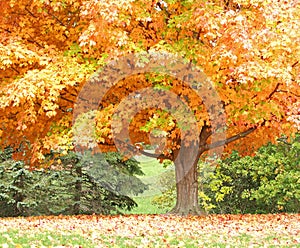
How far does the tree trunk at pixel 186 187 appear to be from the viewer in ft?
54.1

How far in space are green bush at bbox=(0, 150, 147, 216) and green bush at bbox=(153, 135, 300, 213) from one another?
478 centimetres

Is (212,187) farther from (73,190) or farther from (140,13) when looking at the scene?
(140,13)

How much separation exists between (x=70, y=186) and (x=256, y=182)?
28.4 feet

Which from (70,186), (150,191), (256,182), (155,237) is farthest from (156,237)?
(150,191)

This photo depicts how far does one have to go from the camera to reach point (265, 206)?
24.5 m

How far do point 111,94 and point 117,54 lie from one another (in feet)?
7.61

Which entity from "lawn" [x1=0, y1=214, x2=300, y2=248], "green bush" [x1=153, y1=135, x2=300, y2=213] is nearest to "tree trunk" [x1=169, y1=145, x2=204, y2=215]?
"lawn" [x1=0, y1=214, x2=300, y2=248]

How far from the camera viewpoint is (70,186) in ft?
64.8

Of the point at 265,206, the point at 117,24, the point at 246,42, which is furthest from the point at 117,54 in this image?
the point at 265,206

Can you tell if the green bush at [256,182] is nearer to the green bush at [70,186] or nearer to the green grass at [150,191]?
the green grass at [150,191]

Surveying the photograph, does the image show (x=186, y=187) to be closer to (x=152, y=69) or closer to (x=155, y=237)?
(x=152, y=69)

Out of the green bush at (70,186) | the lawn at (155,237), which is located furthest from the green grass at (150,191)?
the lawn at (155,237)

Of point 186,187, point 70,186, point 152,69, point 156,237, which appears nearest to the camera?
point 156,237

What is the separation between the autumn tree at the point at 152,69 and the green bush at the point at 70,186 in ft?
9.21
